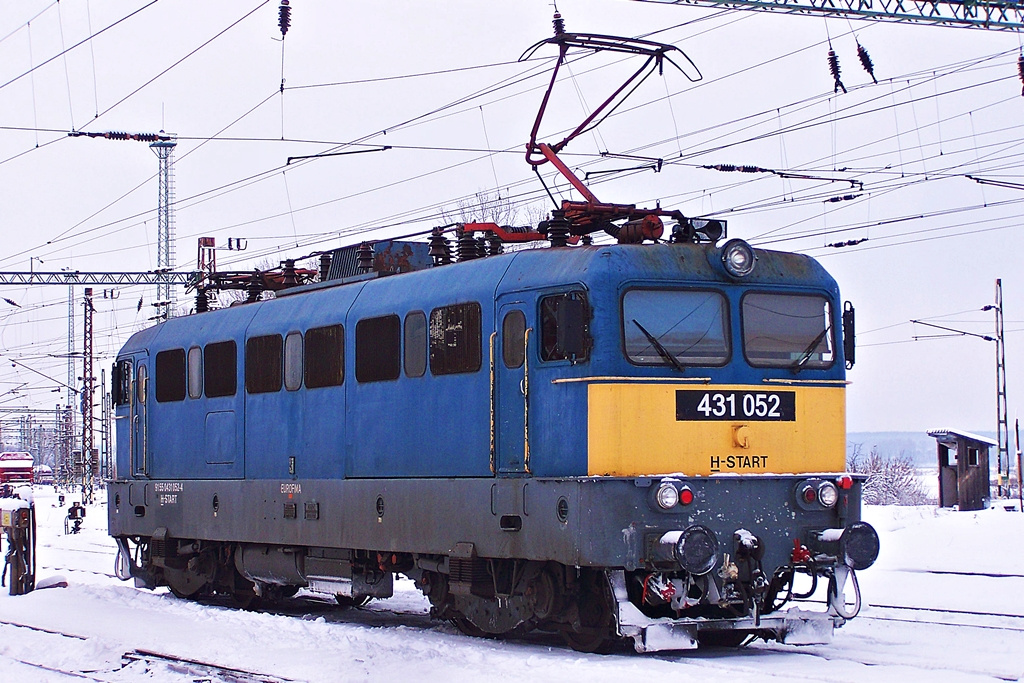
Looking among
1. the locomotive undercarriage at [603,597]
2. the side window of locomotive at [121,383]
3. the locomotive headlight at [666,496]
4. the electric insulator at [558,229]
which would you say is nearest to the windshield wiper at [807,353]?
the locomotive undercarriage at [603,597]

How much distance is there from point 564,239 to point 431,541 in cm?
307

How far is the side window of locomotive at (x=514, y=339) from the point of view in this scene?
12.5m

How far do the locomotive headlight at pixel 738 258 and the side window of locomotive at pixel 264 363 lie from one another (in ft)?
19.6

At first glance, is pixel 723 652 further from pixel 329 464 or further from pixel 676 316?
pixel 329 464

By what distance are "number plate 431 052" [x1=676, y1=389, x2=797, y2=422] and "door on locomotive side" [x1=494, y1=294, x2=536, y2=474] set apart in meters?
1.38

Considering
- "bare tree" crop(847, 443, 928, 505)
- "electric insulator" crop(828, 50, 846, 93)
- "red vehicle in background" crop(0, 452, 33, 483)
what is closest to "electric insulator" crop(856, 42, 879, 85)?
"electric insulator" crop(828, 50, 846, 93)

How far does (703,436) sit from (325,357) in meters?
4.97

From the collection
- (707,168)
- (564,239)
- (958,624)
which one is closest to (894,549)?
(707,168)

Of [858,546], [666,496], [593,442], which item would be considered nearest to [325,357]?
[593,442]

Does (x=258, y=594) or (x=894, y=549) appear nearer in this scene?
(x=258, y=594)

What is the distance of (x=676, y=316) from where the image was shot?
1219cm

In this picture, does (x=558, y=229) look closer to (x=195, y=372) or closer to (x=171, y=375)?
(x=195, y=372)

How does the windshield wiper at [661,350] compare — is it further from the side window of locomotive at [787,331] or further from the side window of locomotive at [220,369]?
the side window of locomotive at [220,369]

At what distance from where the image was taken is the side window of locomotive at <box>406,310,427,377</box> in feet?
45.3
